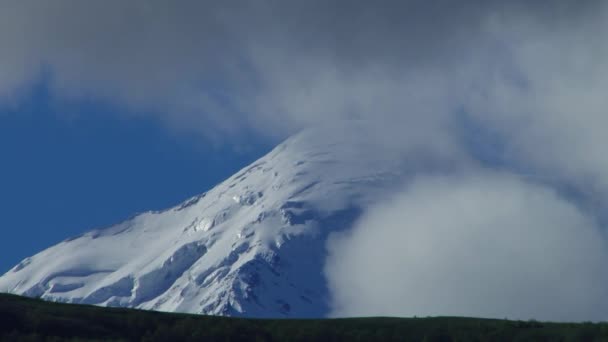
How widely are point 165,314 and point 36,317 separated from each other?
14225mm

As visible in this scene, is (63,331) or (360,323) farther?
(360,323)

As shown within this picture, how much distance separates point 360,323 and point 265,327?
9.61 m

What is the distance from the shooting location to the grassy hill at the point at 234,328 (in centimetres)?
13812

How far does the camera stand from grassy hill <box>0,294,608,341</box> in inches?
5438

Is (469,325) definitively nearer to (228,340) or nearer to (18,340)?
(228,340)

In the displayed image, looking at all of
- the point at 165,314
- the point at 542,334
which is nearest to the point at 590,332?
the point at 542,334

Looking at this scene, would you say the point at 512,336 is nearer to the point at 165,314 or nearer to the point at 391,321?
the point at 391,321

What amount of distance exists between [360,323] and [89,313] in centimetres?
2596

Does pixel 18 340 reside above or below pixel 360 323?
below

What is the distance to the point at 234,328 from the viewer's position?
14212 centimetres

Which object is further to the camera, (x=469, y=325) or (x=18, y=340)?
(x=469, y=325)

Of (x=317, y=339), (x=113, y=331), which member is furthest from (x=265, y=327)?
(x=113, y=331)

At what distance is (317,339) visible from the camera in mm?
142375

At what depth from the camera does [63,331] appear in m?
138
